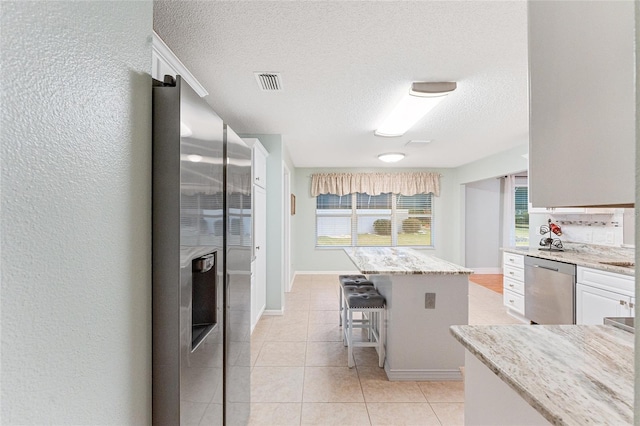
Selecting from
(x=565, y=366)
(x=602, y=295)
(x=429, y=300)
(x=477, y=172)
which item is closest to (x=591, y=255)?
(x=602, y=295)

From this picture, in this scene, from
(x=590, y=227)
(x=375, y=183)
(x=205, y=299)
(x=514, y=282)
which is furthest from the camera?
(x=375, y=183)

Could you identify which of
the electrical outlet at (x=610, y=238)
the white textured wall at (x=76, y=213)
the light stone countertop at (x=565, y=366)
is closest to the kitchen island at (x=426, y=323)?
the light stone countertop at (x=565, y=366)

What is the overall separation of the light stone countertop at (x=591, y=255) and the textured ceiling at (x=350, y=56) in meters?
1.53

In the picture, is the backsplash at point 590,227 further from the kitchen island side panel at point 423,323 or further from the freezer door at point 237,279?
the freezer door at point 237,279

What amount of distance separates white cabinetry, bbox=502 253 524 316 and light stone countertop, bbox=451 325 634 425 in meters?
3.02

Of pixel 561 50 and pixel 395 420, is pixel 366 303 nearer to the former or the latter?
pixel 395 420

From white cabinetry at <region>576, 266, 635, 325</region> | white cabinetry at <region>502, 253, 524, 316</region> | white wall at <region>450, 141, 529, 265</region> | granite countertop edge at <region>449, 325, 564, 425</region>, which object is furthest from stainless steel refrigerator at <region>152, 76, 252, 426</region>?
white wall at <region>450, 141, 529, 265</region>

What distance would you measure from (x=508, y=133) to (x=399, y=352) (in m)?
3.17

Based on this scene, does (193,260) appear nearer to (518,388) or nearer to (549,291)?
(518,388)

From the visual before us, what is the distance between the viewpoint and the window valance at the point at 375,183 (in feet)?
22.2

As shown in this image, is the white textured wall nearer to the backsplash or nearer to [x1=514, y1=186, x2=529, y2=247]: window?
the backsplash

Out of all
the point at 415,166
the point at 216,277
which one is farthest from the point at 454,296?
the point at 415,166

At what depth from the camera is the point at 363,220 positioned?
275 inches

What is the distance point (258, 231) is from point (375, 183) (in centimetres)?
386
